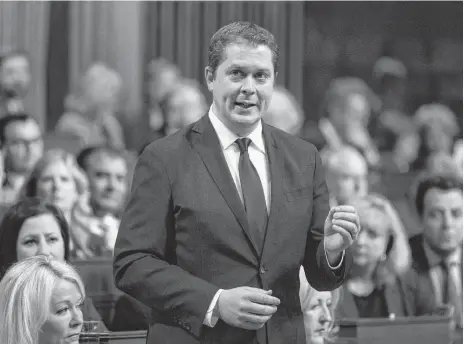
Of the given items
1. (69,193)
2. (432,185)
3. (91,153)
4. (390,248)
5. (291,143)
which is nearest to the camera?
(291,143)

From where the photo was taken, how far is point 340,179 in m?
4.93

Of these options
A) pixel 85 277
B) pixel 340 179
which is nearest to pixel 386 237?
pixel 340 179

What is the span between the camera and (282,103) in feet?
18.7

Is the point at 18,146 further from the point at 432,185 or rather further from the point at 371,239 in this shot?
the point at 432,185

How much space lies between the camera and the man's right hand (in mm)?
1354

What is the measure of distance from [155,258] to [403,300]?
8.02 ft

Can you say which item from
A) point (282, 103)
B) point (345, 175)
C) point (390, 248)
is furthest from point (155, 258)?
point (282, 103)

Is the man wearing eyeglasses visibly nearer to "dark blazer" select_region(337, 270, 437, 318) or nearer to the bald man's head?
the bald man's head

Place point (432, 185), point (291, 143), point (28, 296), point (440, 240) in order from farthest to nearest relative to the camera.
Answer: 1. point (432, 185)
2. point (440, 240)
3. point (28, 296)
4. point (291, 143)

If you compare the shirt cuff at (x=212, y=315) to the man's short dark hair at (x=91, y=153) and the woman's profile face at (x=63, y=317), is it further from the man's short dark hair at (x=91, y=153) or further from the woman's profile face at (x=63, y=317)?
the man's short dark hair at (x=91, y=153)

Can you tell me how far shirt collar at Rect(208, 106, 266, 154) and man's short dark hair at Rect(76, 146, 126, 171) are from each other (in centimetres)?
294

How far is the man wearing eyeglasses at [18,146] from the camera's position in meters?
4.36

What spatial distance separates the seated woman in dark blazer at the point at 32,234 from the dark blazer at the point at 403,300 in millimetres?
1150

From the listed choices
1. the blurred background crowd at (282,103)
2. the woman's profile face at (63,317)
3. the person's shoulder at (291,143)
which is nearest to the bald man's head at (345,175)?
the blurred background crowd at (282,103)
